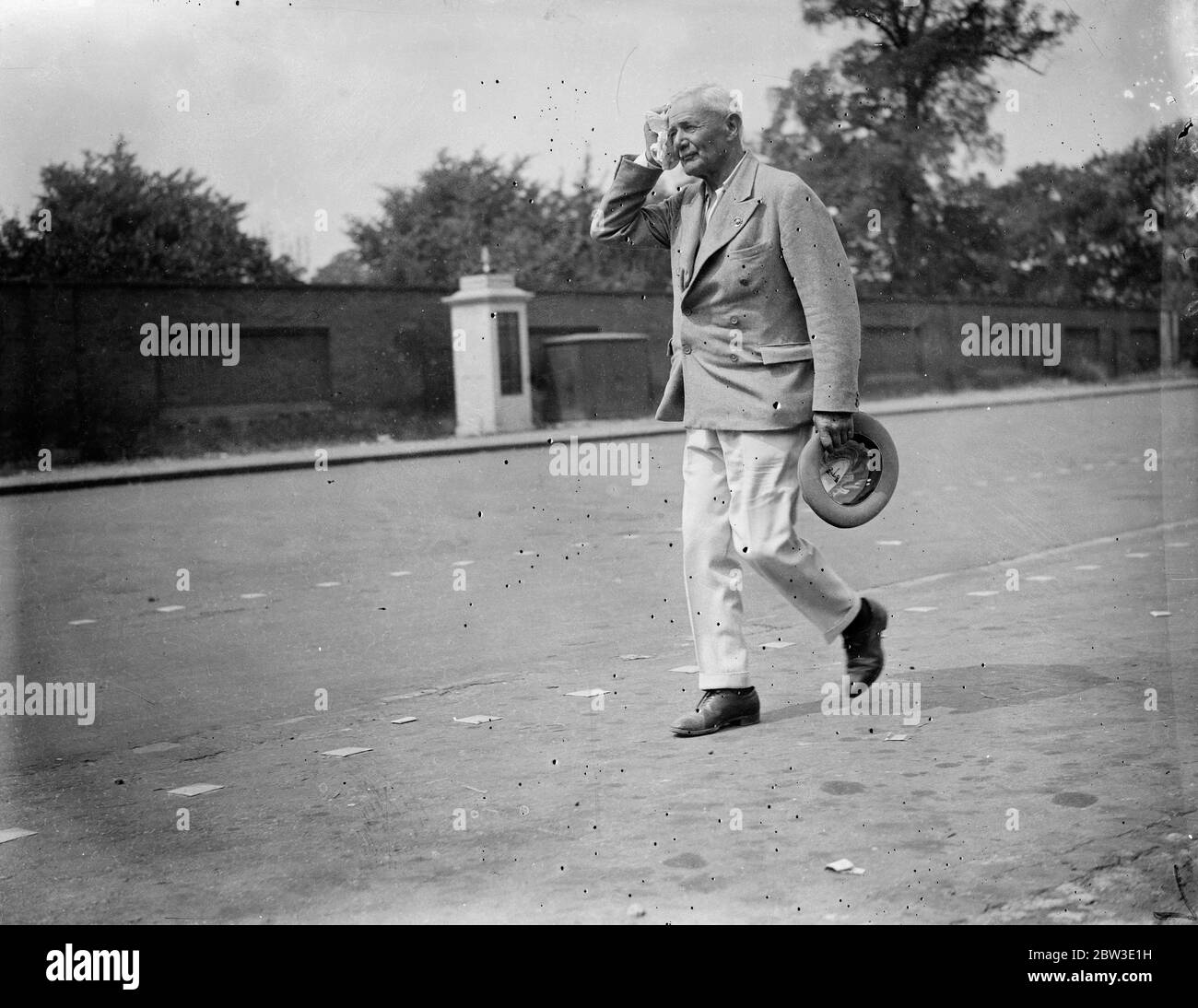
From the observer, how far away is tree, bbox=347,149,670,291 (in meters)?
25.1

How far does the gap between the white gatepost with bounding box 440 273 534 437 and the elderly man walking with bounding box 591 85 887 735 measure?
19125 millimetres

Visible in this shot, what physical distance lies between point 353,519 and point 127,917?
894 cm

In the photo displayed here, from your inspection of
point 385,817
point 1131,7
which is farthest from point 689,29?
point 385,817

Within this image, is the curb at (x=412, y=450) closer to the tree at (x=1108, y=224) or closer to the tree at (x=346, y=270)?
the tree at (x=1108, y=224)

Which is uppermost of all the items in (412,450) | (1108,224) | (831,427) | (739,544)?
(1108,224)

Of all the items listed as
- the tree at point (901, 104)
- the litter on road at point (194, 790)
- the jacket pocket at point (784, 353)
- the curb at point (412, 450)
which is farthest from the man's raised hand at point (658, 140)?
the curb at point (412, 450)

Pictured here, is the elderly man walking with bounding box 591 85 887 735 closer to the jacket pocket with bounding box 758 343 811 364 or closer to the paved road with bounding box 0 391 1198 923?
the jacket pocket with bounding box 758 343 811 364

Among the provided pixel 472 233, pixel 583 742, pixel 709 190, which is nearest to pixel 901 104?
pixel 709 190

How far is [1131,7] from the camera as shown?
3512mm

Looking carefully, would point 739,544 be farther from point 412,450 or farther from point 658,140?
point 412,450

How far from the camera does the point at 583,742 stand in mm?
4359

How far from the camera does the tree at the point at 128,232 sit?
20.2m

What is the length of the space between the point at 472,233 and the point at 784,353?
75.2 feet

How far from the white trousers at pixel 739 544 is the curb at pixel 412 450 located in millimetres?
11188
